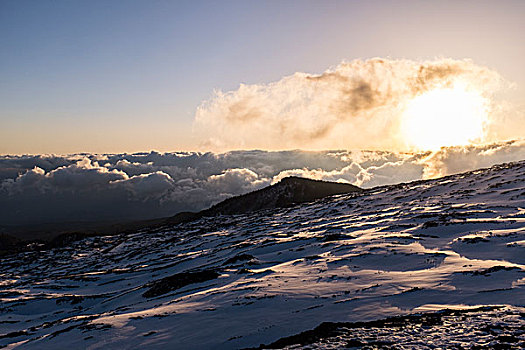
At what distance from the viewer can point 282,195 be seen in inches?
5723

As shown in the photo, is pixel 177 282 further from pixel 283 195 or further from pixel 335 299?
pixel 283 195

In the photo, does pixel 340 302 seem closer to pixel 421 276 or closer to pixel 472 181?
pixel 421 276

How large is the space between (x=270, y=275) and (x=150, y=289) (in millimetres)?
9978

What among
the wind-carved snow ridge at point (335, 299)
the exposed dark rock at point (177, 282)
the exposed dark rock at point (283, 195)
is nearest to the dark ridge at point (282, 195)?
the exposed dark rock at point (283, 195)

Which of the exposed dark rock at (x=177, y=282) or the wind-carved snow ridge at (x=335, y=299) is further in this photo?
the exposed dark rock at (x=177, y=282)

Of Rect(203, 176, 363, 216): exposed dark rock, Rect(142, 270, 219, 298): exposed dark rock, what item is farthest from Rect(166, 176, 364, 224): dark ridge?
Rect(142, 270, 219, 298): exposed dark rock

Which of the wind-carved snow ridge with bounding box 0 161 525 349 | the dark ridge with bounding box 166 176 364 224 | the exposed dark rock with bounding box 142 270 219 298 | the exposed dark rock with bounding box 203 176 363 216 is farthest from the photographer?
the exposed dark rock with bounding box 203 176 363 216

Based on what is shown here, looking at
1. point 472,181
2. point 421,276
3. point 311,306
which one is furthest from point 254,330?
point 472,181

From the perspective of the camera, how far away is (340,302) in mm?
13750

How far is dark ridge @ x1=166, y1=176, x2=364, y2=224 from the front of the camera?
14150 centimetres

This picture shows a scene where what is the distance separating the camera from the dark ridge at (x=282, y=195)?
142 m

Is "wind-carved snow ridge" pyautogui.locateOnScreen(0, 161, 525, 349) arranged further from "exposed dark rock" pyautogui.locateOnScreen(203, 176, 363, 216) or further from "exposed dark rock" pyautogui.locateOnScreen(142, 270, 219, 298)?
"exposed dark rock" pyautogui.locateOnScreen(203, 176, 363, 216)

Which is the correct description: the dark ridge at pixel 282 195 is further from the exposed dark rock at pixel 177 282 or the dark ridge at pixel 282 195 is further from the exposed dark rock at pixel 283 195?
the exposed dark rock at pixel 177 282

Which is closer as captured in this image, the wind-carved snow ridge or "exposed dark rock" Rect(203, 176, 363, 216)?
the wind-carved snow ridge
